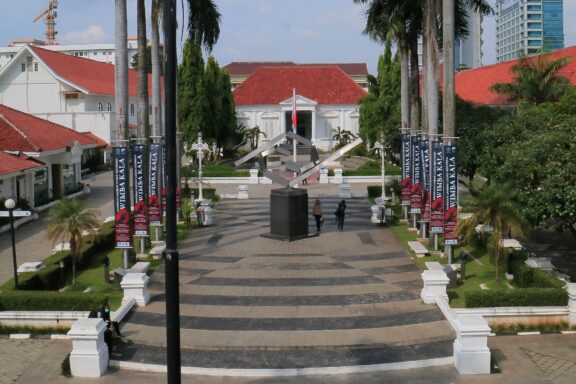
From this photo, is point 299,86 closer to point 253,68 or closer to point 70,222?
point 253,68

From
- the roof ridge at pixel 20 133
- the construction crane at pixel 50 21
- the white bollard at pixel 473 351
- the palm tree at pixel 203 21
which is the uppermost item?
the construction crane at pixel 50 21

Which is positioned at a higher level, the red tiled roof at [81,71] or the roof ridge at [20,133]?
the red tiled roof at [81,71]

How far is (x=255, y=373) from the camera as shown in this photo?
14.1 metres

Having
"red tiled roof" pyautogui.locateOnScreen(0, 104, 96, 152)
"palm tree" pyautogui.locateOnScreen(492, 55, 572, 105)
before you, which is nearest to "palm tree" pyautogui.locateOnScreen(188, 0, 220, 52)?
"red tiled roof" pyautogui.locateOnScreen(0, 104, 96, 152)

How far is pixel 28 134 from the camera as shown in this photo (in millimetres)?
37312

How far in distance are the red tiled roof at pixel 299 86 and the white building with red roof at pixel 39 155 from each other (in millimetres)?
37247

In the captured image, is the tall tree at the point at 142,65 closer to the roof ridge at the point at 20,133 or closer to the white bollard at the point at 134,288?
the white bollard at the point at 134,288

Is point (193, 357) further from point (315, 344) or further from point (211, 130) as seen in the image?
point (211, 130)

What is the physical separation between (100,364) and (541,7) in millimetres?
197115

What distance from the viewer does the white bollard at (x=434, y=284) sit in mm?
18375

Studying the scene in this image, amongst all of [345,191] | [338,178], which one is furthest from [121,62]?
[338,178]

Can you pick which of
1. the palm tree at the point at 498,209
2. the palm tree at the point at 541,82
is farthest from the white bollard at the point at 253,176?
the palm tree at the point at 498,209

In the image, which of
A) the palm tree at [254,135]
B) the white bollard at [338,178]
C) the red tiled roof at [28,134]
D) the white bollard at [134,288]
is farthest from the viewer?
the palm tree at [254,135]

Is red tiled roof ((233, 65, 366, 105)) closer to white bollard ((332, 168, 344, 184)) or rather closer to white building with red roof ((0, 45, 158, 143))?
white building with red roof ((0, 45, 158, 143))
